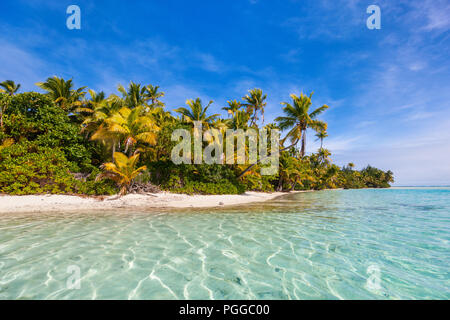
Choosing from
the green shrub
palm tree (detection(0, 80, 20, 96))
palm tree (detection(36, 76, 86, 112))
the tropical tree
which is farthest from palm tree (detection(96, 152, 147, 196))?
palm tree (detection(0, 80, 20, 96))

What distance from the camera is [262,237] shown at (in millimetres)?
4766

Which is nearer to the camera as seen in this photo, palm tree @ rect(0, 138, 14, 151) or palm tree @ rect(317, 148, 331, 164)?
palm tree @ rect(0, 138, 14, 151)

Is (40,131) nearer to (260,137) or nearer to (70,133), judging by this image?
(70,133)

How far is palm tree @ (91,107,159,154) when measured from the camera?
14134mm

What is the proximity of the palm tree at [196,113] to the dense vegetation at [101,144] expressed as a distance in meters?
0.10

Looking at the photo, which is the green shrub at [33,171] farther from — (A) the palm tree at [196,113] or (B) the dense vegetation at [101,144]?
(A) the palm tree at [196,113]

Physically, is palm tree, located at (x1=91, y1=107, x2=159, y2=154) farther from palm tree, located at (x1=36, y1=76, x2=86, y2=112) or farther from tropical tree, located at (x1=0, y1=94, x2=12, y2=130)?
palm tree, located at (x1=36, y1=76, x2=86, y2=112)

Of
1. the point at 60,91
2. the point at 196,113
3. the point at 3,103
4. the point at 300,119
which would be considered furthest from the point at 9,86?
the point at 300,119

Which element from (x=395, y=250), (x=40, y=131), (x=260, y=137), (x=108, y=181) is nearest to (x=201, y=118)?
(x=260, y=137)

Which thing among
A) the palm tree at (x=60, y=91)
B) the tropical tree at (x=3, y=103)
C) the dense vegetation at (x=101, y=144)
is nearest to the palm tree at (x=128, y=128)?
the dense vegetation at (x=101, y=144)

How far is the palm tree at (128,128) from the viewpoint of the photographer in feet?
46.4
